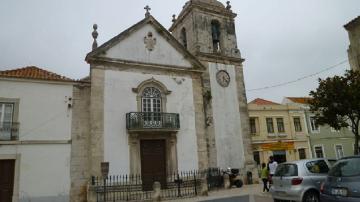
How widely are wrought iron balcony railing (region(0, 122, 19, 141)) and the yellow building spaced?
1954 cm

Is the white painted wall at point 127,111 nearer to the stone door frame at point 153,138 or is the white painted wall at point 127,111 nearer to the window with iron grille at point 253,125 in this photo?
the stone door frame at point 153,138

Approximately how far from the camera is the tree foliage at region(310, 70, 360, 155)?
12.0 m

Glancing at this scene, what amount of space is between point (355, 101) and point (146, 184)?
404 inches

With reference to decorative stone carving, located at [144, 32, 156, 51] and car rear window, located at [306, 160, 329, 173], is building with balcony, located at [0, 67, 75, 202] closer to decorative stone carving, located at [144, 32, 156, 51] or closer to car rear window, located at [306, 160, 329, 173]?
decorative stone carving, located at [144, 32, 156, 51]

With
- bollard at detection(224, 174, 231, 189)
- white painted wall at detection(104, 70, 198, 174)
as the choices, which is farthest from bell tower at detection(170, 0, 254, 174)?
bollard at detection(224, 174, 231, 189)

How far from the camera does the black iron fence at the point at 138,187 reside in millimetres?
14328

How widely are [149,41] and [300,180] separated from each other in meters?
12.1

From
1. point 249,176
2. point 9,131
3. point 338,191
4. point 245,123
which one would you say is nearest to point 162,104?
point 245,123

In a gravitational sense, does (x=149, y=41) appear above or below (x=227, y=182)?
above

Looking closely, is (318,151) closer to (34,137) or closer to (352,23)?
(352,23)

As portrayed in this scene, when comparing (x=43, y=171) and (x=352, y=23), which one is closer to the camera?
(x=43, y=171)

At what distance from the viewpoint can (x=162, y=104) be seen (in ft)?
57.5

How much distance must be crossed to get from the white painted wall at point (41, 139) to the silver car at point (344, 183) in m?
11.5

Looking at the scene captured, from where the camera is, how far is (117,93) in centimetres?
1655
